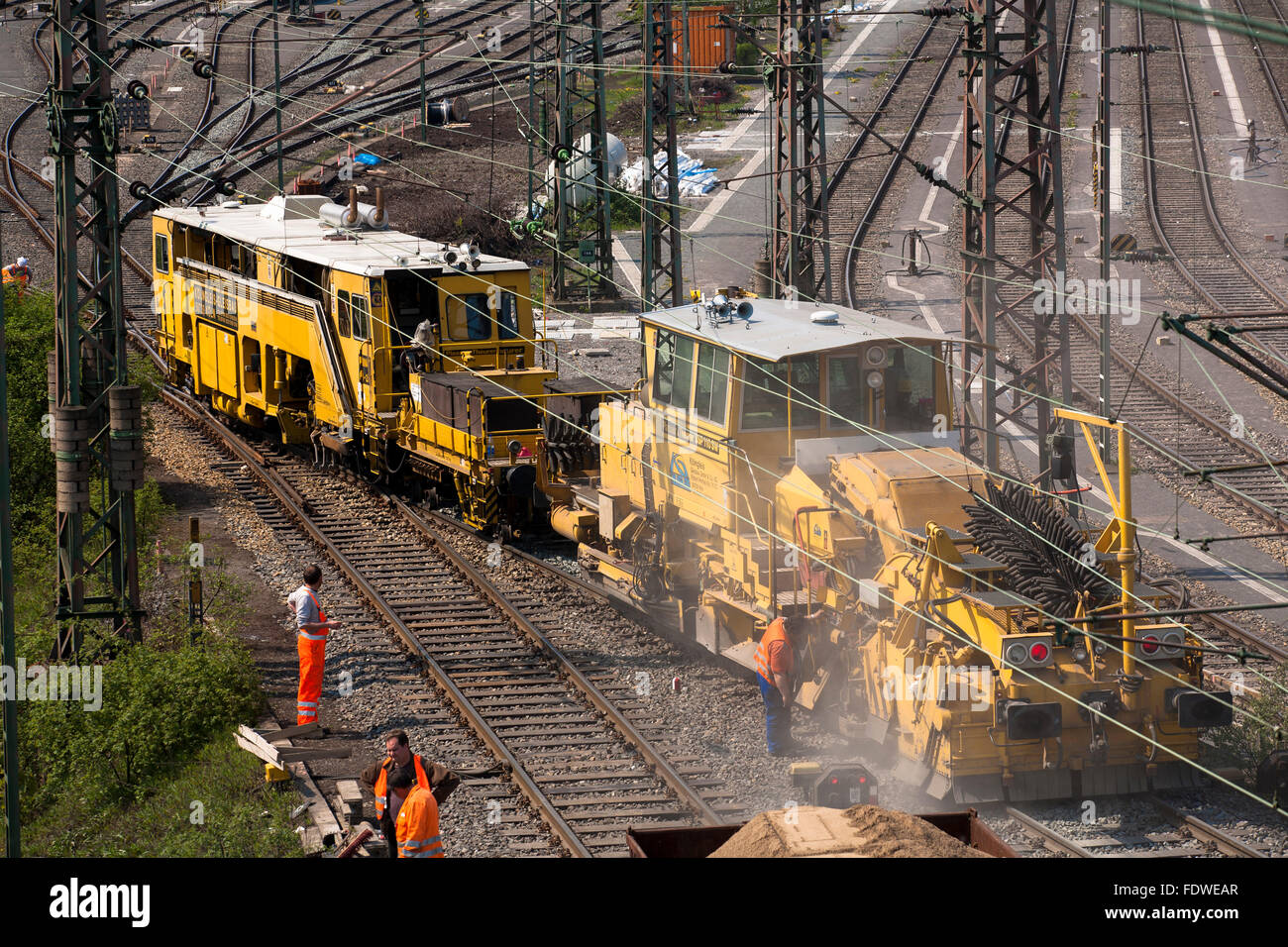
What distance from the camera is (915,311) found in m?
34.6

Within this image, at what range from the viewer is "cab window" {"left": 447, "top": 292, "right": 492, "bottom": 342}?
22344mm

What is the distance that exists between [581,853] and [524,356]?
11.8m

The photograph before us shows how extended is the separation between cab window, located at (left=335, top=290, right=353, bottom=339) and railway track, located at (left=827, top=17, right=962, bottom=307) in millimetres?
14184

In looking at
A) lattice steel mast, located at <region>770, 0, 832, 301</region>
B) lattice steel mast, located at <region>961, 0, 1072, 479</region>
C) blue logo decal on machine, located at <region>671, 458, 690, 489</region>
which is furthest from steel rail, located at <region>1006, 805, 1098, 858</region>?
lattice steel mast, located at <region>770, 0, 832, 301</region>

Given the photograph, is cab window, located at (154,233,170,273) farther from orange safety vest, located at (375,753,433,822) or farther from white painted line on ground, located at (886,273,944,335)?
orange safety vest, located at (375,753,433,822)

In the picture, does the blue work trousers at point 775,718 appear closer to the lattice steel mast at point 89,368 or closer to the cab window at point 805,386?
the cab window at point 805,386

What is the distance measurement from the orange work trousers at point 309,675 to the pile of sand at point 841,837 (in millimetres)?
6809

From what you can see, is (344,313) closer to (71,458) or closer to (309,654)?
(71,458)

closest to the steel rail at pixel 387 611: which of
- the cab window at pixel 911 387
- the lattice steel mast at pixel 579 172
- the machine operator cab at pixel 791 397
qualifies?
the machine operator cab at pixel 791 397

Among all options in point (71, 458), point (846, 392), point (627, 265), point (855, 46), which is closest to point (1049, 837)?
point (846, 392)

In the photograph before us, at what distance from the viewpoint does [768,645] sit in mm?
13555

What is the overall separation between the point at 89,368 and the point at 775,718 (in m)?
7.68

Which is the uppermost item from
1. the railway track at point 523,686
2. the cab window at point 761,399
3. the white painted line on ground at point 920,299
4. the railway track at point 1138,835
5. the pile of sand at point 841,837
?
the cab window at point 761,399

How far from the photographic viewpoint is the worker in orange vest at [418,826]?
1016 centimetres
